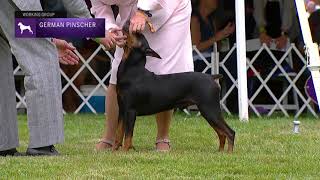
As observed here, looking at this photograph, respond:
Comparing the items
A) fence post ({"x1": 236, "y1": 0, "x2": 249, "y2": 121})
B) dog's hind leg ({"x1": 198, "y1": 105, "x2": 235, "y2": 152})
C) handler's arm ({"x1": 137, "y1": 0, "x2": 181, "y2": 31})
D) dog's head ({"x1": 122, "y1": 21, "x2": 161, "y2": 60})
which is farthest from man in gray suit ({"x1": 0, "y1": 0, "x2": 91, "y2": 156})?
fence post ({"x1": 236, "y1": 0, "x2": 249, "y2": 121})

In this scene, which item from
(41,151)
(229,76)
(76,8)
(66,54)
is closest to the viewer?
(41,151)

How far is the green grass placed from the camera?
461 centimetres

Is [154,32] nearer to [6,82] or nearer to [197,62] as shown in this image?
[6,82]

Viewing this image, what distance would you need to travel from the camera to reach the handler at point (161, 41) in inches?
234

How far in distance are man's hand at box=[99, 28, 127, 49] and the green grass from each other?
74cm

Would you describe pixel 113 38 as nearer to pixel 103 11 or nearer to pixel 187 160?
pixel 103 11

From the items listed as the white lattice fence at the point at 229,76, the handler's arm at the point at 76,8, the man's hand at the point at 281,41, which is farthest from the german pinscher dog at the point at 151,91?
the man's hand at the point at 281,41

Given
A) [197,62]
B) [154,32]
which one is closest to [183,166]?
[154,32]

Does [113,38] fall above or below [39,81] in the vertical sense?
above

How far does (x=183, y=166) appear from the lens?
4.84 m
